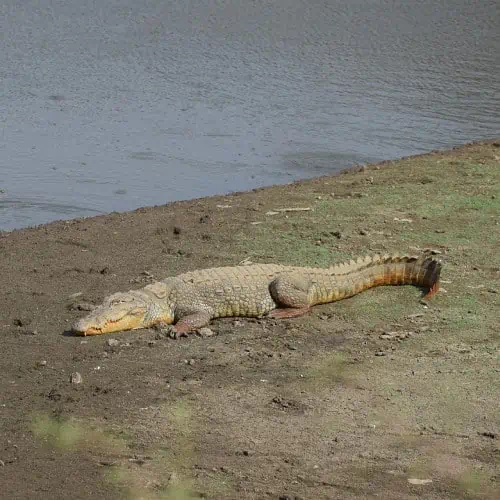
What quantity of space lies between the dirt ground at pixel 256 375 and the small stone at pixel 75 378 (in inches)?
1.2

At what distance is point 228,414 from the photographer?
5.46m

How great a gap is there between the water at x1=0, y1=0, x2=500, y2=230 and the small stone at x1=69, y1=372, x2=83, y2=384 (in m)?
4.08

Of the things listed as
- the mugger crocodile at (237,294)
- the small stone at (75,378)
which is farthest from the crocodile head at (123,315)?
the small stone at (75,378)

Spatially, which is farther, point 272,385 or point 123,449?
point 272,385

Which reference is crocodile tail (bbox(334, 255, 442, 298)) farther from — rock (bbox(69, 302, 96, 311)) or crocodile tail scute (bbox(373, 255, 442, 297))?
rock (bbox(69, 302, 96, 311))

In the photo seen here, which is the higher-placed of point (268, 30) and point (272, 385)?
point (268, 30)

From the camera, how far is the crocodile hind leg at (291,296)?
7.02 metres

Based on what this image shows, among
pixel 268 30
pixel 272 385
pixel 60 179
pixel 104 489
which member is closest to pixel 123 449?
pixel 104 489

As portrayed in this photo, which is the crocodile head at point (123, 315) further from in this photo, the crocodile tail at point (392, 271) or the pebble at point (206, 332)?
the crocodile tail at point (392, 271)

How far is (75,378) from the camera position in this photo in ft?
19.3

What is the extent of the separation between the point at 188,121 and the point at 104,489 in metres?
8.91

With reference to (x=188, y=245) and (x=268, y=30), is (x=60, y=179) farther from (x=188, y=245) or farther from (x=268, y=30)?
(x=268, y=30)

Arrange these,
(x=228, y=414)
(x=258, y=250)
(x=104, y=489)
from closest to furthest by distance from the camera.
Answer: (x=104, y=489) < (x=228, y=414) < (x=258, y=250)

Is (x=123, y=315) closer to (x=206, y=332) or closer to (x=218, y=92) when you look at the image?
(x=206, y=332)
